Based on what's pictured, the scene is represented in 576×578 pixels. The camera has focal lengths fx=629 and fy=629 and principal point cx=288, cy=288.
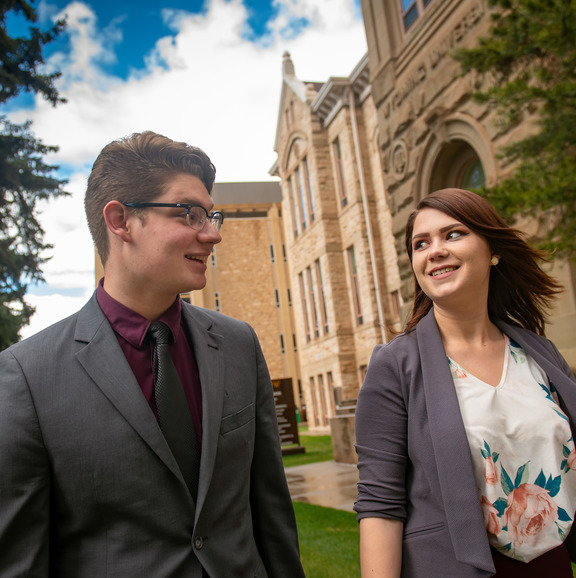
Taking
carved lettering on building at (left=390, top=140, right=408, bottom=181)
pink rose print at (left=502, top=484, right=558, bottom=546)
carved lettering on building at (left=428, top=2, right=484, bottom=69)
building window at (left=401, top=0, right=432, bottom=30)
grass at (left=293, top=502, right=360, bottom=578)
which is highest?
building window at (left=401, top=0, right=432, bottom=30)

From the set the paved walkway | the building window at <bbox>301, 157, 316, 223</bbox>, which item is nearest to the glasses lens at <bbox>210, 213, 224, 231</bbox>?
the paved walkway

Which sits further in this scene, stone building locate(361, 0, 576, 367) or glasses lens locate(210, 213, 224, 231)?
stone building locate(361, 0, 576, 367)

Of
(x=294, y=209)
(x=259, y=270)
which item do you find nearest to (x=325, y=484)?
Answer: (x=294, y=209)

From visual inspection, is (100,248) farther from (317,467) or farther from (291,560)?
(317,467)

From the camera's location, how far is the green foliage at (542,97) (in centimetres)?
538

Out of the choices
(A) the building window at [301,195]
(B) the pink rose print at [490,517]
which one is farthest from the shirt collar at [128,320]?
(A) the building window at [301,195]

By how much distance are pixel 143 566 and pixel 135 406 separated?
45 centimetres

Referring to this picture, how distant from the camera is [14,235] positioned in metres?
18.1

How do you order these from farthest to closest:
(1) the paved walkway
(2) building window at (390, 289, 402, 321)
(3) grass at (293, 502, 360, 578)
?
(2) building window at (390, 289, 402, 321) < (1) the paved walkway < (3) grass at (293, 502, 360, 578)

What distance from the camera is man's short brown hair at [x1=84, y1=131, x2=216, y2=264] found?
2.10 m

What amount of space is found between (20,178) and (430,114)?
1317 cm

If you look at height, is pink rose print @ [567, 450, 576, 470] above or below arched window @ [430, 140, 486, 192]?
below

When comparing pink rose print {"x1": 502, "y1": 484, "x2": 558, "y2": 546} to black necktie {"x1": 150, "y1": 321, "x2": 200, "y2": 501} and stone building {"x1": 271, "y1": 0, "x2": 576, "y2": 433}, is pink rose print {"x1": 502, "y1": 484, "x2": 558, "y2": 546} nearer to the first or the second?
black necktie {"x1": 150, "y1": 321, "x2": 200, "y2": 501}

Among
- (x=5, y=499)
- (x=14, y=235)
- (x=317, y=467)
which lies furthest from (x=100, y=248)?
(x=14, y=235)
